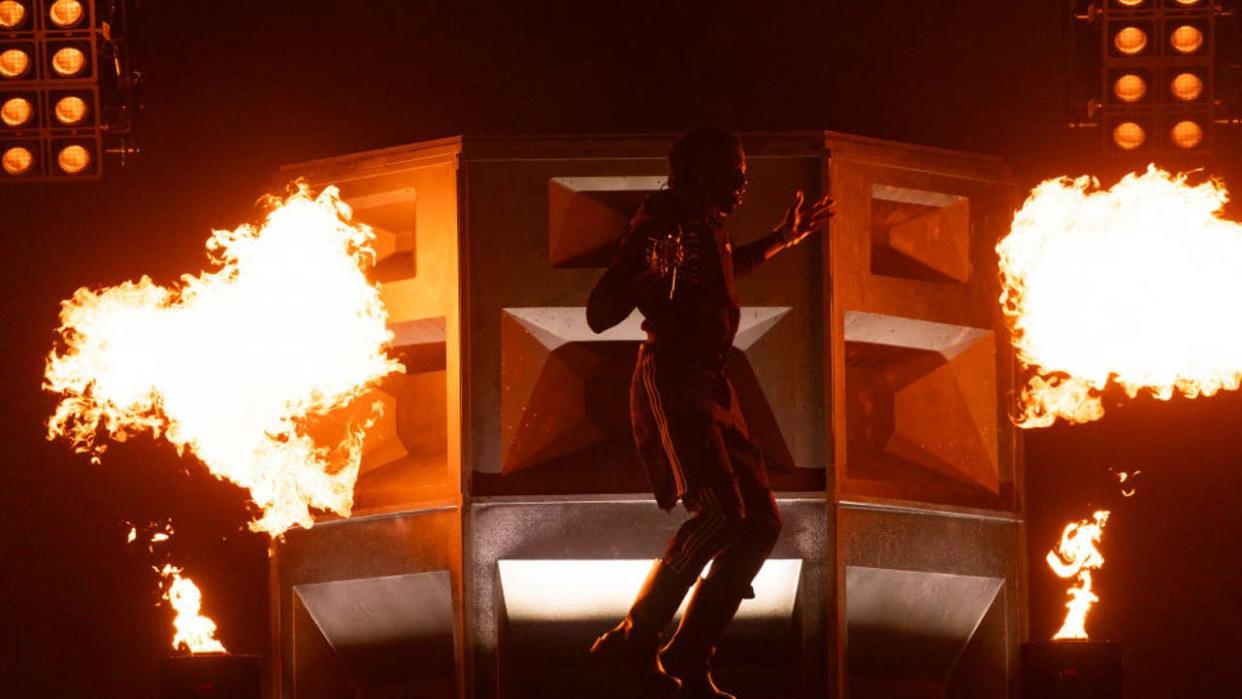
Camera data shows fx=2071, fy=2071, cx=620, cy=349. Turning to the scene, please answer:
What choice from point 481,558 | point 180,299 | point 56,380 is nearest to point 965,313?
point 481,558

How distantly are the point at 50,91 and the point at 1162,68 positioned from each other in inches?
200

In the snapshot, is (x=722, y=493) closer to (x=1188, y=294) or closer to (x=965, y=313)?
(x=965, y=313)

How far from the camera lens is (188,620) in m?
9.52

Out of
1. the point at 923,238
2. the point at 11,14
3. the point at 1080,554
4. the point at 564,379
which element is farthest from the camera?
the point at 1080,554

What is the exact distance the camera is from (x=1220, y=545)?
1024 cm

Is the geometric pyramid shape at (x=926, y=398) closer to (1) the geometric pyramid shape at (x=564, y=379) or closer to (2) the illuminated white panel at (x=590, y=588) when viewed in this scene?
(1) the geometric pyramid shape at (x=564, y=379)

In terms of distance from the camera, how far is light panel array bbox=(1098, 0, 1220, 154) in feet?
30.8

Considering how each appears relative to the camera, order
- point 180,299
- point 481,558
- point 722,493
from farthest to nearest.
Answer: point 180,299
point 481,558
point 722,493

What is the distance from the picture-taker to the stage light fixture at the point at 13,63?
31.0 ft

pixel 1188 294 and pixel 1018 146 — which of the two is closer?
pixel 1188 294

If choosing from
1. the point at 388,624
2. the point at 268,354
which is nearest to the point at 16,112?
the point at 268,354

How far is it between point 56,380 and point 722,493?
152 inches

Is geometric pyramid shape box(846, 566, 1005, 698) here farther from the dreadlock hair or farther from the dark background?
the dreadlock hair

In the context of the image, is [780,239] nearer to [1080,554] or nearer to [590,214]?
[590,214]
